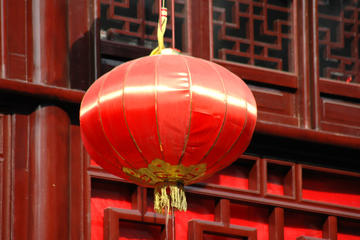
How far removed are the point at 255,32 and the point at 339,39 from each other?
679mm

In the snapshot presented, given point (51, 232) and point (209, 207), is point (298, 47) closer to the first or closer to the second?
point (209, 207)

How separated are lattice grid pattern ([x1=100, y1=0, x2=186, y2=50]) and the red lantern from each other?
1578mm

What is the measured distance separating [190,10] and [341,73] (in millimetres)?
1253

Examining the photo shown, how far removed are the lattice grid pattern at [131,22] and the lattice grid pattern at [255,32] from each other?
1.39 feet

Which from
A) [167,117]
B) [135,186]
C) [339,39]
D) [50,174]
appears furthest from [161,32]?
[339,39]

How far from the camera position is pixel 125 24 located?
845 centimetres

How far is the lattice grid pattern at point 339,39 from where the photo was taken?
920 cm

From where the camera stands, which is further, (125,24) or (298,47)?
(298,47)

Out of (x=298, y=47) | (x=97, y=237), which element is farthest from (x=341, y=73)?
(x=97, y=237)

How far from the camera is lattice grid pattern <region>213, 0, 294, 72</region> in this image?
8836mm

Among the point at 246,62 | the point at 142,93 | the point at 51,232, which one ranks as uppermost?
the point at 246,62

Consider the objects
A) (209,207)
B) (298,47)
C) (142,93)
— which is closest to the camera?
(142,93)

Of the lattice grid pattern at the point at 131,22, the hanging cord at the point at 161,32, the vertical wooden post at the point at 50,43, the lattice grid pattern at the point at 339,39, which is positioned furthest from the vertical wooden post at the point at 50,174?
the lattice grid pattern at the point at 339,39

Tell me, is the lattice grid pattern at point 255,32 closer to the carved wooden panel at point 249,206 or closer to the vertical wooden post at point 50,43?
the carved wooden panel at point 249,206
